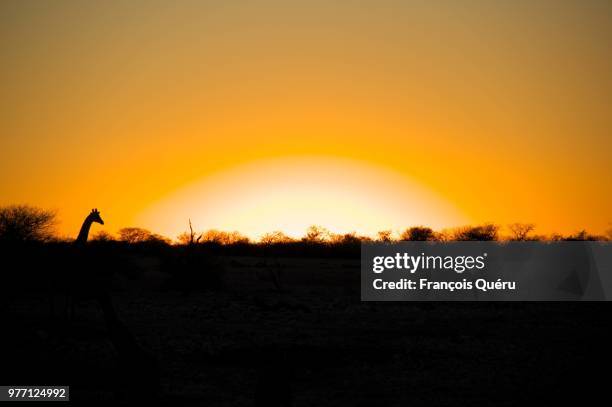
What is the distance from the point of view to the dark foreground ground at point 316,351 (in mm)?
12266

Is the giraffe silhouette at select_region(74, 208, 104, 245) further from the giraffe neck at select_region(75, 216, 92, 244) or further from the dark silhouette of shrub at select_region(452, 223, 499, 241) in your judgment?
the dark silhouette of shrub at select_region(452, 223, 499, 241)

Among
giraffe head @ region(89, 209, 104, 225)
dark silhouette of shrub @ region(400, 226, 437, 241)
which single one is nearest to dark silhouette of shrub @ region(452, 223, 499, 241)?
dark silhouette of shrub @ region(400, 226, 437, 241)

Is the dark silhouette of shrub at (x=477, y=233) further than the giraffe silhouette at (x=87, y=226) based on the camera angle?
Yes

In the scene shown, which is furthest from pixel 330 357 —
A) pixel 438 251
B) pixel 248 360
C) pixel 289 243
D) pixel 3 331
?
pixel 289 243

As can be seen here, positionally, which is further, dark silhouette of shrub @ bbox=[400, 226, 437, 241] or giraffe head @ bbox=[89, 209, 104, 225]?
dark silhouette of shrub @ bbox=[400, 226, 437, 241]

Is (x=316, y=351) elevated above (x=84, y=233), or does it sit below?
below

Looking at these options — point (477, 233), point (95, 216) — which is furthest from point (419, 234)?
point (95, 216)

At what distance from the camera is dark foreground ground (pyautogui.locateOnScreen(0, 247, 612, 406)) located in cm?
1227

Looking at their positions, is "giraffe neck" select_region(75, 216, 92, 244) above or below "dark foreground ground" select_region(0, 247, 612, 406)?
above

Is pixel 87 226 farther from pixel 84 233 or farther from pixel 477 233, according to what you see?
pixel 477 233

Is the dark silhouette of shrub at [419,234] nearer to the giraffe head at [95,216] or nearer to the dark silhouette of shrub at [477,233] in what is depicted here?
the dark silhouette of shrub at [477,233]

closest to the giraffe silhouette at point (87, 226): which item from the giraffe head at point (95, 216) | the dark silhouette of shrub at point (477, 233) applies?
the giraffe head at point (95, 216)

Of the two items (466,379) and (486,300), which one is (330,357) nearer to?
(466,379)

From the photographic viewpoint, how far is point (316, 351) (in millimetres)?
17250
